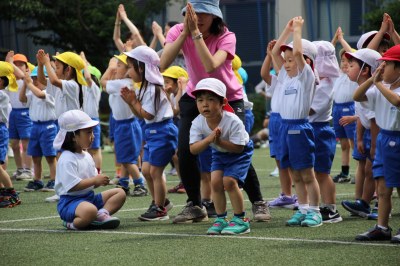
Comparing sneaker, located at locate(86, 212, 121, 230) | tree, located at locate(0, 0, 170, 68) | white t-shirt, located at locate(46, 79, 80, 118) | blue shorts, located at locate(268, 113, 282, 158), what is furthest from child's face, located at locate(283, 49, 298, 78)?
tree, located at locate(0, 0, 170, 68)

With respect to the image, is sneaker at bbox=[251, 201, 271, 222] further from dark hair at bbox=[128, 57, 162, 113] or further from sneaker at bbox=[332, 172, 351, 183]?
sneaker at bbox=[332, 172, 351, 183]

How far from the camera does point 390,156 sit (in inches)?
303

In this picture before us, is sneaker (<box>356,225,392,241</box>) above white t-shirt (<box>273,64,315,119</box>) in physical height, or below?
below

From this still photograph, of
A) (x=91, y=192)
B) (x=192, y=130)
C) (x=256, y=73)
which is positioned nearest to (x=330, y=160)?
(x=192, y=130)

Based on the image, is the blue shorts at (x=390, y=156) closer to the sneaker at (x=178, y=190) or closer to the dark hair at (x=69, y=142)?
the dark hair at (x=69, y=142)

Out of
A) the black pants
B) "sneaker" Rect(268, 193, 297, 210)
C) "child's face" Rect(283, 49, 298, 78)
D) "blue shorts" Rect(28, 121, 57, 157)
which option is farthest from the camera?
"blue shorts" Rect(28, 121, 57, 157)

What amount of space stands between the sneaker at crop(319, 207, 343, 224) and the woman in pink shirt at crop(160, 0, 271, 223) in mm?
518

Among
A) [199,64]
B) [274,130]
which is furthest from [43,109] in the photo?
[199,64]

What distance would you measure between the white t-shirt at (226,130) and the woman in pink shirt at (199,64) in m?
0.44

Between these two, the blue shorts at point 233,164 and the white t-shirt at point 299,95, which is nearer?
the blue shorts at point 233,164

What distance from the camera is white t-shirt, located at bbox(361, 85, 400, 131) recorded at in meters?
7.75

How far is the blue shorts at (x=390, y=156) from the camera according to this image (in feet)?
25.1

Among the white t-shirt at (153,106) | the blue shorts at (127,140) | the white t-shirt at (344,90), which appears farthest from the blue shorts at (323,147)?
the white t-shirt at (344,90)

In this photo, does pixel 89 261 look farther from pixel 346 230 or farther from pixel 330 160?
pixel 330 160
